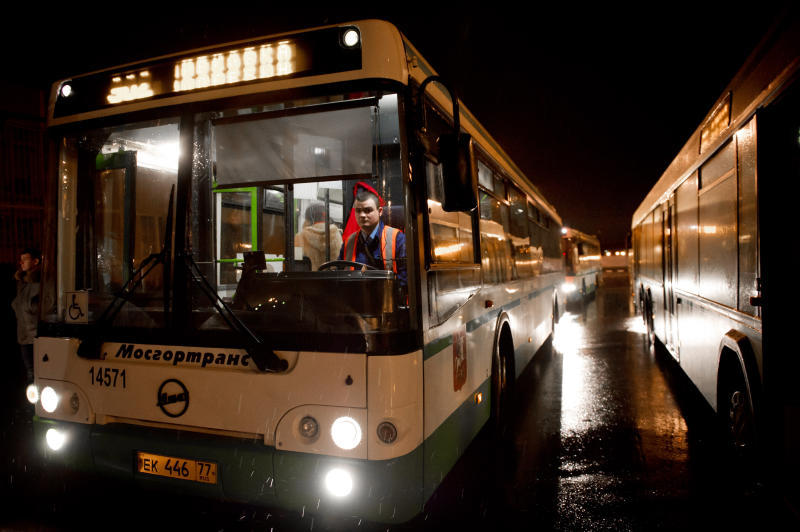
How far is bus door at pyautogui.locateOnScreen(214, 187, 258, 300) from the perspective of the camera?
3.81 metres

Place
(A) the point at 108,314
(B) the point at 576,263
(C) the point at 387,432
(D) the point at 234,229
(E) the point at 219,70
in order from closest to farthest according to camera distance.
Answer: (C) the point at 387,432, (E) the point at 219,70, (A) the point at 108,314, (D) the point at 234,229, (B) the point at 576,263

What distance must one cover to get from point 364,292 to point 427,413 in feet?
2.50

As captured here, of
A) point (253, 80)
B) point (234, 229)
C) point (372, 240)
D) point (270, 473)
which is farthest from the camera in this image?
point (234, 229)

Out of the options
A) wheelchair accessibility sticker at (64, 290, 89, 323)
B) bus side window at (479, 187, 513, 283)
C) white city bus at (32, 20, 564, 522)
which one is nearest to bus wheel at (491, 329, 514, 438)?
bus side window at (479, 187, 513, 283)

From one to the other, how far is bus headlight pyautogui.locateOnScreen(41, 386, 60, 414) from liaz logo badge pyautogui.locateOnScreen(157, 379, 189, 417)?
806 mm

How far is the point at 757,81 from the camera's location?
3605 mm

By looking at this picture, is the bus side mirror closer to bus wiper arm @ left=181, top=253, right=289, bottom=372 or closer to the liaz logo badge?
bus wiper arm @ left=181, top=253, right=289, bottom=372

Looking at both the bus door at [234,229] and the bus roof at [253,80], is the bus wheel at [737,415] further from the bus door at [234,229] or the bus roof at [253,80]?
the bus door at [234,229]

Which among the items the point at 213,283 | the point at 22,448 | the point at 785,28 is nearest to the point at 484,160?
the point at 785,28

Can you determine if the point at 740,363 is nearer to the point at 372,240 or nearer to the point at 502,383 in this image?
the point at 502,383

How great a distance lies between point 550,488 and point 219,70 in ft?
12.3

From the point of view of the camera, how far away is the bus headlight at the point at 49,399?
324 cm

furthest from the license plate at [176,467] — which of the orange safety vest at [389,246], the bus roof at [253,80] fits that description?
the bus roof at [253,80]

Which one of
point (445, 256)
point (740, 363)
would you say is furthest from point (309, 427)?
point (740, 363)
